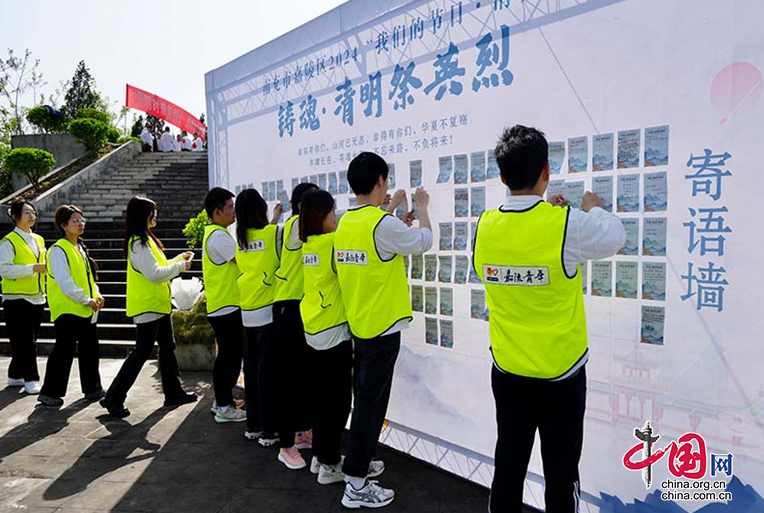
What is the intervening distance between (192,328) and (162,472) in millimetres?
2394

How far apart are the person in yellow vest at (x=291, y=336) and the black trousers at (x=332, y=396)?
0.82 ft

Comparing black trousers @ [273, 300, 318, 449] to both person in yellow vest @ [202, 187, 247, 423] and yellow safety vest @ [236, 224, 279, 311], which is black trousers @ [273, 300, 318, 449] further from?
person in yellow vest @ [202, 187, 247, 423]

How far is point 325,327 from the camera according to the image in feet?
9.25

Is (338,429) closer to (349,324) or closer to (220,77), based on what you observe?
(349,324)

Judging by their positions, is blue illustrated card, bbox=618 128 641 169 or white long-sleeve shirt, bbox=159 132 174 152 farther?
white long-sleeve shirt, bbox=159 132 174 152

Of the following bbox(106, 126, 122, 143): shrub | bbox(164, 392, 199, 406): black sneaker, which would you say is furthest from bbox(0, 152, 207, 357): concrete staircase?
bbox(164, 392, 199, 406): black sneaker

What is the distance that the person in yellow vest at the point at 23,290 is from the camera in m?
4.68

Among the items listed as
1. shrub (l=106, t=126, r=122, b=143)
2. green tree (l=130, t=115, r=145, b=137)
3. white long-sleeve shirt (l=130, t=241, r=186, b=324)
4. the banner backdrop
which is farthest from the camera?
green tree (l=130, t=115, r=145, b=137)

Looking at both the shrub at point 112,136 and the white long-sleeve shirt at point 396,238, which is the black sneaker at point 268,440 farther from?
the shrub at point 112,136

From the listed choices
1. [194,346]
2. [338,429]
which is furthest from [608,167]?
[194,346]

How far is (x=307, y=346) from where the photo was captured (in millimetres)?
3152

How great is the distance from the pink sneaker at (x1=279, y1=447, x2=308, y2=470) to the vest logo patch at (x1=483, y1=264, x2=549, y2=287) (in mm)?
1732

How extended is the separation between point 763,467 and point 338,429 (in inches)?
70.2

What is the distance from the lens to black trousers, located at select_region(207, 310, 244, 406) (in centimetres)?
380
